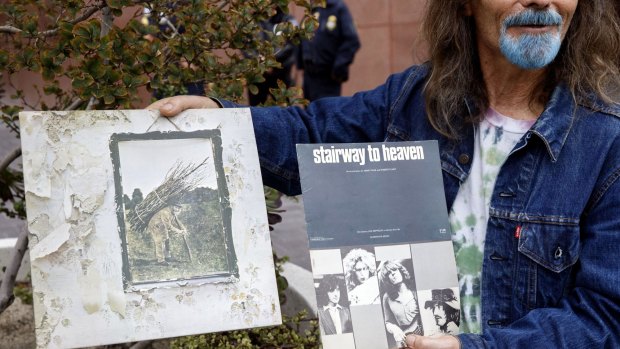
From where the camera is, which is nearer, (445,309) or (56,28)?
(445,309)

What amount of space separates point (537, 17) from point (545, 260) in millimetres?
622

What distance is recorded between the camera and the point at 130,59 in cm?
290

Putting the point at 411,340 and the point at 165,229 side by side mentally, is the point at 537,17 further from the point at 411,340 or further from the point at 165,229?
the point at 165,229

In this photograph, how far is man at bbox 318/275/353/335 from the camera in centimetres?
210

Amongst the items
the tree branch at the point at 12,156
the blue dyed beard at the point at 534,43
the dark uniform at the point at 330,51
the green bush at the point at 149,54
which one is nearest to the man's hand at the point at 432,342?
the blue dyed beard at the point at 534,43

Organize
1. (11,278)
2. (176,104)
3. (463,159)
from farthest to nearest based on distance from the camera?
(11,278) → (463,159) → (176,104)

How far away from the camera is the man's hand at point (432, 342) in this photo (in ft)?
6.96

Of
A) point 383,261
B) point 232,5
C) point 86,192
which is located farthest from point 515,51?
point 232,5

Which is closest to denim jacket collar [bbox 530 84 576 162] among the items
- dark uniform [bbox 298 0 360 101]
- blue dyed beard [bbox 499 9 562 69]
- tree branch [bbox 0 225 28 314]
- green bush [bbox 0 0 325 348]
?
blue dyed beard [bbox 499 9 562 69]

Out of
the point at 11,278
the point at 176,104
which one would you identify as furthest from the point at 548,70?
the point at 11,278

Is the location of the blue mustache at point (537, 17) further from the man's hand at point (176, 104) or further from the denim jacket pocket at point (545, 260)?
the man's hand at point (176, 104)

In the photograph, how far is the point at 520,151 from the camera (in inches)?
92.4

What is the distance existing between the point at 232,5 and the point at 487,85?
3.95 feet

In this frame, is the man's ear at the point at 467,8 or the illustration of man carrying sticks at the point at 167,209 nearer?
the illustration of man carrying sticks at the point at 167,209
